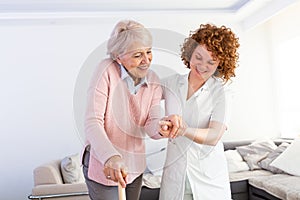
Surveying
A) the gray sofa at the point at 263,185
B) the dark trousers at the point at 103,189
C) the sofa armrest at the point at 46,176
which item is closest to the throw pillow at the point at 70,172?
the sofa armrest at the point at 46,176

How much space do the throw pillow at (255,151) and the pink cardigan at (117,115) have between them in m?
2.91

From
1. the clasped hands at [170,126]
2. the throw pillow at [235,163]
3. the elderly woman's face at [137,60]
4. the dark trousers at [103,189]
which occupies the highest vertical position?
the elderly woman's face at [137,60]

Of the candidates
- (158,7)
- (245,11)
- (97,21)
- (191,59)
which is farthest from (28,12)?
(191,59)

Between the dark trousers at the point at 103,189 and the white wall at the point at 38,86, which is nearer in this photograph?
the dark trousers at the point at 103,189

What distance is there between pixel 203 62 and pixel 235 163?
262 centimetres

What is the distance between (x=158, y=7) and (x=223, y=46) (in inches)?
111

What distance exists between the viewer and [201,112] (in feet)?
4.51

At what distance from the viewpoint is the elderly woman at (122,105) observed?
1.00 metres

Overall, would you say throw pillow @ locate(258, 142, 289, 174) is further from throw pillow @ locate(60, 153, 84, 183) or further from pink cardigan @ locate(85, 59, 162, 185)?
pink cardigan @ locate(85, 59, 162, 185)

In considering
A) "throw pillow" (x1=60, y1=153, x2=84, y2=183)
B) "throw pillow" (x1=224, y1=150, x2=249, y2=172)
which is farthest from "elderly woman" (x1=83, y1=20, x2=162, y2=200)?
"throw pillow" (x1=224, y1=150, x2=249, y2=172)

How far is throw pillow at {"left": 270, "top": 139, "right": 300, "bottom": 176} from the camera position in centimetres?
331

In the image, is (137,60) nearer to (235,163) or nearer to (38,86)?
(235,163)

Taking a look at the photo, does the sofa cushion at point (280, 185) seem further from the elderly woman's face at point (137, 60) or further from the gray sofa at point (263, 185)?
the elderly woman's face at point (137, 60)

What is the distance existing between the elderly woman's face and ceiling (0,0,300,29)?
2872mm
